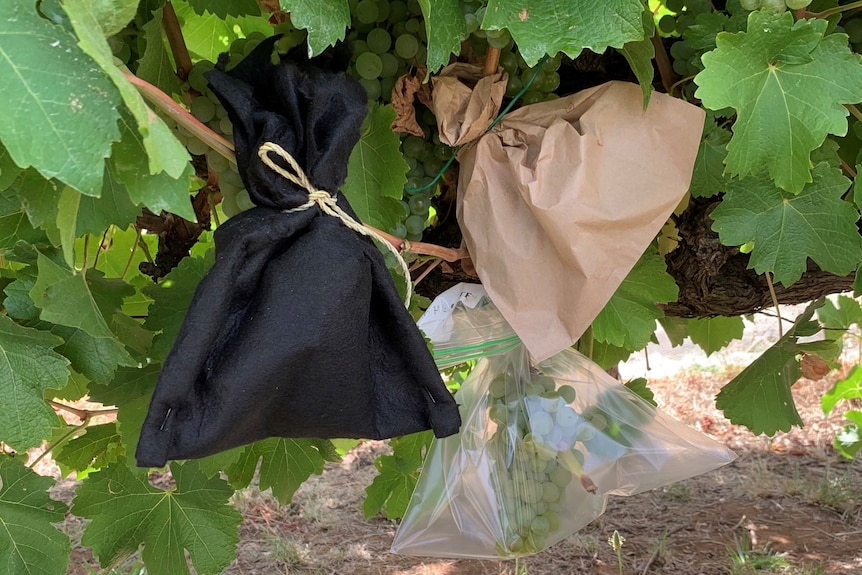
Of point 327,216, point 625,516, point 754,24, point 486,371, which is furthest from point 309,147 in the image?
point 625,516

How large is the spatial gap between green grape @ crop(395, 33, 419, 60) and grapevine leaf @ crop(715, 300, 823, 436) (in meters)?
0.72

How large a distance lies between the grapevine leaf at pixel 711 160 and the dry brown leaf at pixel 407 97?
326 mm

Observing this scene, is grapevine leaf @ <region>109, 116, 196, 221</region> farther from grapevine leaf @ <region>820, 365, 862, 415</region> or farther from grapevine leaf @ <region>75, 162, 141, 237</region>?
grapevine leaf @ <region>820, 365, 862, 415</region>

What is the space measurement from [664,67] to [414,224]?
34cm

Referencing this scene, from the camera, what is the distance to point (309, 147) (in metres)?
0.60

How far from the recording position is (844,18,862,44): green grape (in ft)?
2.90

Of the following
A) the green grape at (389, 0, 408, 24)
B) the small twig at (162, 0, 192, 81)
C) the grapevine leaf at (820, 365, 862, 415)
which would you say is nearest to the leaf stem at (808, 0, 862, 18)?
the green grape at (389, 0, 408, 24)

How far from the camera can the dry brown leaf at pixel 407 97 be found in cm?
84

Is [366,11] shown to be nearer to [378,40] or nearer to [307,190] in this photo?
[378,40]

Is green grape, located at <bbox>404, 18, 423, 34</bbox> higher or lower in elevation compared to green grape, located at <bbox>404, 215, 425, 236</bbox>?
higher

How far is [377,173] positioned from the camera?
2.71 ft

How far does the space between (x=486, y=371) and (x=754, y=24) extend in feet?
1.82

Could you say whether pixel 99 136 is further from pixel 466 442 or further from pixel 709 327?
pixel 709 327

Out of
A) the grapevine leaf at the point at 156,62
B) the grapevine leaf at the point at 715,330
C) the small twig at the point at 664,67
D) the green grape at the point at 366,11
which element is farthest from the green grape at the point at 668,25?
the grapevine leaf at the point at 715,330
